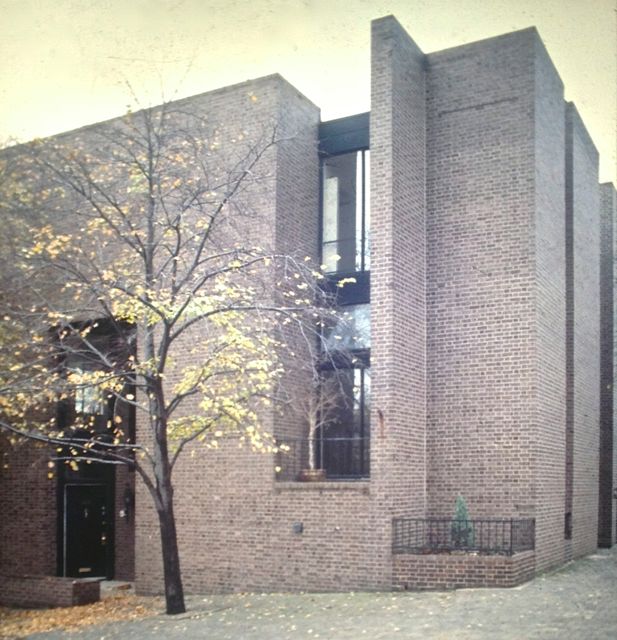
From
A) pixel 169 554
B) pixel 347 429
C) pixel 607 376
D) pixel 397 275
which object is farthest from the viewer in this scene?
pixel 607 376

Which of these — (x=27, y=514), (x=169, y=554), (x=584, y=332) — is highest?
(x=584, y=332)

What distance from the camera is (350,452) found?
18.4 m

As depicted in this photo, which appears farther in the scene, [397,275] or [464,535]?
[397,275]

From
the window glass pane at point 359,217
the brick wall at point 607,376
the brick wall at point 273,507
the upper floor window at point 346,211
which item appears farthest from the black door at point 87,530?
the brick wall at point 607,376

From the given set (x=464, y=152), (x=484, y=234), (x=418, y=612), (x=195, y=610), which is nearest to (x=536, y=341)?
(x=484, y=234)

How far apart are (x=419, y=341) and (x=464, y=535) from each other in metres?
3.91

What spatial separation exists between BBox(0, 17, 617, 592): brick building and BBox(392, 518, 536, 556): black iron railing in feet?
0.15

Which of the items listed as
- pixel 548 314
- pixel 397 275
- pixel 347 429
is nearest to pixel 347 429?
pixel 347 429

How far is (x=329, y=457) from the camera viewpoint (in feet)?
61.1

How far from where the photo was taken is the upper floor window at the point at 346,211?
758 inches

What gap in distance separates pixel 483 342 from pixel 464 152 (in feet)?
12.9

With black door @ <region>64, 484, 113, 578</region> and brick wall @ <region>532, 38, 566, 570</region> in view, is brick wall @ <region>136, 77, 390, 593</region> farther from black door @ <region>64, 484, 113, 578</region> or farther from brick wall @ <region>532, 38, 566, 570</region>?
black door @ <region>64, 484, 113, 578</region>

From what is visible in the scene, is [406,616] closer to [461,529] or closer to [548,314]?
[461,529]

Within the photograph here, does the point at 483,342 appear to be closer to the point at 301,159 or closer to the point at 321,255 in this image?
the point at 321,255
